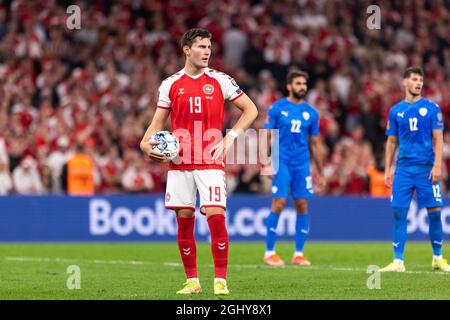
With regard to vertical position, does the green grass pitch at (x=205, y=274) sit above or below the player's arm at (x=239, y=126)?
below

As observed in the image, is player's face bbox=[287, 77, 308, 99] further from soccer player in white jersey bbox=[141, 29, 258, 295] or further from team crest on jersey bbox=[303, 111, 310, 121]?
soccer player in white jersey bbox=[141, 29, 258, 295]

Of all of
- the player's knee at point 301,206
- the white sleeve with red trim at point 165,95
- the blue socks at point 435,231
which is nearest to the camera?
the white sleeve with red trim at point 165,95

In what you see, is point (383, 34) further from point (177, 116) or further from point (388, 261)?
point (177, 116)

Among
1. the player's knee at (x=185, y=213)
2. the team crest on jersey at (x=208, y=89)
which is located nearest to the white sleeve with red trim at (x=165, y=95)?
the team crest on jersey at (x=208, y=89)

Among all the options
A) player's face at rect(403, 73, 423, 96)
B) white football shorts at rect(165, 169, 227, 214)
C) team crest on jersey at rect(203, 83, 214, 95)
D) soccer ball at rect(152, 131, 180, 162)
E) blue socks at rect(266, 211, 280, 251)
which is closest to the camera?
soccer ball at rect(152, 131, 180, 162)

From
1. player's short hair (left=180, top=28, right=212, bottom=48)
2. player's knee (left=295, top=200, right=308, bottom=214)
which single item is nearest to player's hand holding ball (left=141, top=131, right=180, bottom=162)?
player's short hair (left=180, top=28, right=212, bottom=48)

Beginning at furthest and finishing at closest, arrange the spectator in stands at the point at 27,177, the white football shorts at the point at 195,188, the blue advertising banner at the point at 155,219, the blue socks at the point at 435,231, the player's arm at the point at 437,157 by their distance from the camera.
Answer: the spectator in stands at the point at 27,177 → the blue advertising banner at the point at 155,219 → the blue socks at the point at 435,231 → the player's arm at the point at 437,157 → the white football shorts at the point at 195,188

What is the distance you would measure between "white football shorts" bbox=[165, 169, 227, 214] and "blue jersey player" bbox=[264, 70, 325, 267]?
5018mm

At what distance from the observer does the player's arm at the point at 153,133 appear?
10.5 m

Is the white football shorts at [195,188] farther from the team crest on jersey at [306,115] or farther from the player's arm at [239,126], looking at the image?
the team crest on jersey at [306,115]

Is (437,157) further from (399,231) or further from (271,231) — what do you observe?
(271,231)

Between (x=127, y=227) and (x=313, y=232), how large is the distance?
380 centimetres

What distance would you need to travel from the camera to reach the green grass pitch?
428 inches
